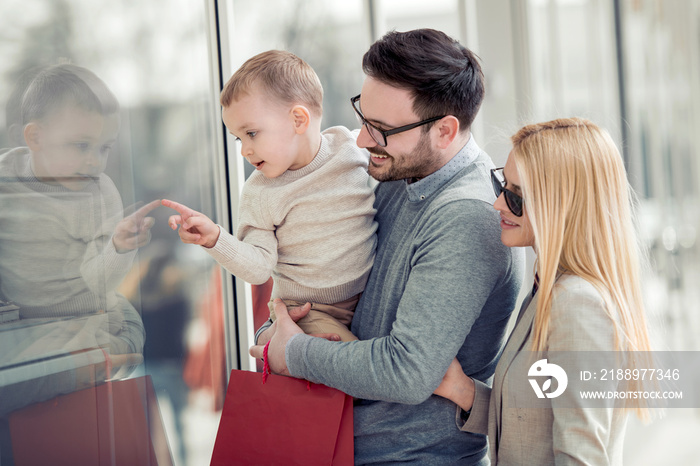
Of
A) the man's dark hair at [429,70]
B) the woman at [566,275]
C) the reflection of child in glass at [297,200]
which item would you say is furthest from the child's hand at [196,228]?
the woman at [566,275]

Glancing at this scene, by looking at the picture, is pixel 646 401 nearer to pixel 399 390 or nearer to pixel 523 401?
pixel 523 401

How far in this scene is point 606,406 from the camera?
→ 1.13 m

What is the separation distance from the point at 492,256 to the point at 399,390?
35 cm

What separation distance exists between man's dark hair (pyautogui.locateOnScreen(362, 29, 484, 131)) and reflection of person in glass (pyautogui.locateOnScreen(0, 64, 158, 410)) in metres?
0.66

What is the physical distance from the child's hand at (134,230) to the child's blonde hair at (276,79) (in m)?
0.34

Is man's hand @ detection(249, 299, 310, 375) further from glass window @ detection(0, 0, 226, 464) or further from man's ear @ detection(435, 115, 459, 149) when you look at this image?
man's ear @ detection(435, 115, 459, 149)

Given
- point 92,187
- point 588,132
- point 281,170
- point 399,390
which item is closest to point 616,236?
point 588,132

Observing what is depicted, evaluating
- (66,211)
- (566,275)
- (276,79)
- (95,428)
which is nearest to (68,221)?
(66,211)

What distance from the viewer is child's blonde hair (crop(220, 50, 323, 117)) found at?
1481 mm

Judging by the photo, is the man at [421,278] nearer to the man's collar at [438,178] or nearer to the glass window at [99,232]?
the man's collar at [438,178]

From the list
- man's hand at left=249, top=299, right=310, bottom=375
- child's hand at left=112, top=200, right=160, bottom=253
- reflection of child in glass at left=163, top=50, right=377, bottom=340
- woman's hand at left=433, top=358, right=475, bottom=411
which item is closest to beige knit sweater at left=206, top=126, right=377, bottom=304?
reflection of child in glass at left=163, top=50, right=377, bottom=340

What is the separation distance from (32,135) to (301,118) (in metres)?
0.61

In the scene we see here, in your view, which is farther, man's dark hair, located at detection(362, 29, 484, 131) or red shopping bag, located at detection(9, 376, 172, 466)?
man's dark hair, located at detection(362, 29, 484, 131)

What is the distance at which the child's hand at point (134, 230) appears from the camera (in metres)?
1.46
